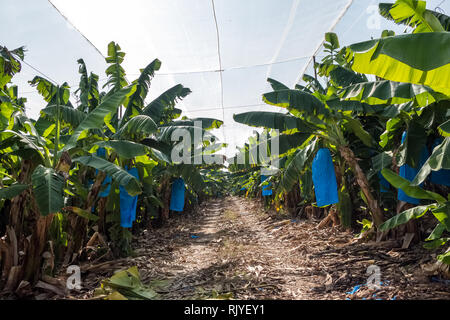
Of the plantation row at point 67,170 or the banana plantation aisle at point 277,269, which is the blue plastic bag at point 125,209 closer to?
the plantation row at point 67,170

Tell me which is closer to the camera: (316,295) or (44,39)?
(316,295)

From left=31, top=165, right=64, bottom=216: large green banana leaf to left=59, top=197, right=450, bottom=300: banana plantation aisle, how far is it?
107 centimetres

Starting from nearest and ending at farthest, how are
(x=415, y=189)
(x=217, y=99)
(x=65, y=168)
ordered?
(x=415, y=189), (x=65, y=168), (x=217, y=99)

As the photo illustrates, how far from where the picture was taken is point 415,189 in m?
2.94

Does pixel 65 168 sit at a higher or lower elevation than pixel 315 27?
lower

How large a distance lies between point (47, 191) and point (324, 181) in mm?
3987

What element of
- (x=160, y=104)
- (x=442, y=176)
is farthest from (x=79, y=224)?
(x=442, y=176)

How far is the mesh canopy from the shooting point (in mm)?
6344

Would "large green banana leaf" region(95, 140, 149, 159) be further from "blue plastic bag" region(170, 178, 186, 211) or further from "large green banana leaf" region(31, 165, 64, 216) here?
"blue plastic bag" region(170, 178, 186, 211)

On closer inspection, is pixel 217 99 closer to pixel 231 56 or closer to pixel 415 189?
pixel 231 56

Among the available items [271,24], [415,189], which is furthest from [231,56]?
[415,189]

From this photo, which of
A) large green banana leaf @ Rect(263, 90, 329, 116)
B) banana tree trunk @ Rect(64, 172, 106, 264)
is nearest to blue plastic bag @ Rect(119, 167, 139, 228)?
banana tree trunk @ Rect(64, 172, 106, 264)

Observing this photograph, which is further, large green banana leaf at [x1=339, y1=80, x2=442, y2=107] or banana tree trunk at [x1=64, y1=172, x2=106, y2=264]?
banana tree trunk at [x1=64, y1=172, x2=106, y2=264]

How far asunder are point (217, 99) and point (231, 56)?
3388 millimetres
